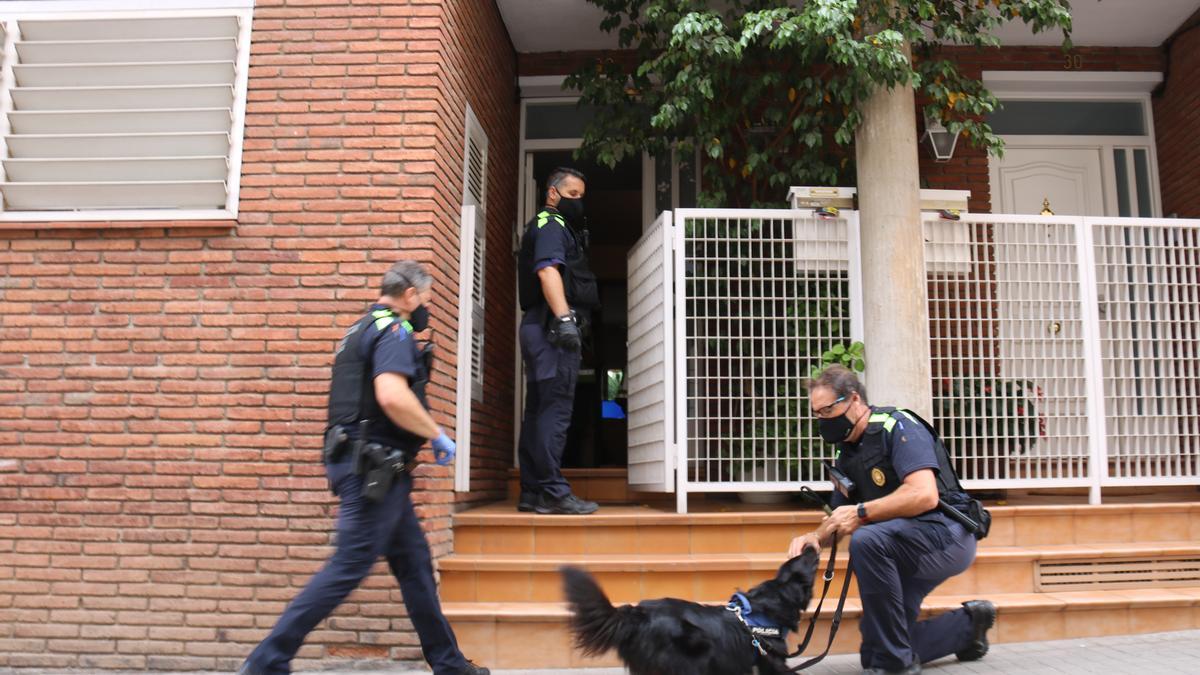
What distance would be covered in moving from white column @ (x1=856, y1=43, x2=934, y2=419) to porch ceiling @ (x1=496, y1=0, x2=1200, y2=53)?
2528mm

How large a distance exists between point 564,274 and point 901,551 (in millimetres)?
2766

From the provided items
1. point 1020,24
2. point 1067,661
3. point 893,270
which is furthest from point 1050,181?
point 1067,661

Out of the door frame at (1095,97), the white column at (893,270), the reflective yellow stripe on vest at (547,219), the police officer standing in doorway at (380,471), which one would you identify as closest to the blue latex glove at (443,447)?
the police officer standing in doorway at (380,471)

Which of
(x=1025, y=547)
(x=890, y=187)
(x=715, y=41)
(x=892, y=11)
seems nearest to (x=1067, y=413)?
(x=1025, y=547)

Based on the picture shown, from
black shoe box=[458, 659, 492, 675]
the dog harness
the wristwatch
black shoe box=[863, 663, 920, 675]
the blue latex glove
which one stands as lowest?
black shoe box=[863, 663, 920, 675]

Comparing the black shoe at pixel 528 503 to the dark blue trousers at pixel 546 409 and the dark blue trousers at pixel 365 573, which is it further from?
the dark blue trousers at pixel 365 573

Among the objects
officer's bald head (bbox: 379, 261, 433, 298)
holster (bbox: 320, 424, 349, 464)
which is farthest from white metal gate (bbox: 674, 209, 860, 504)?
holster (bbox: 320, 424, 349, 464)

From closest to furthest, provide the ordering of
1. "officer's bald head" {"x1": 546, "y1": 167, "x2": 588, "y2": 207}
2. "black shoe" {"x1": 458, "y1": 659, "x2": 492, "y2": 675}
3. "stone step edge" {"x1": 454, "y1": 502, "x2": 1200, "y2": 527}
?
"black shoe" {"x1": 458, "y1": 659, "x2": 492, "y2": 675} → "stone step edge" {"x1": 454, "y1": 502, "x2": 1200, "y2": 527} → "officer's bald head" {"x1": 546, "y1": 167, "x2": 588, "y2": 207}

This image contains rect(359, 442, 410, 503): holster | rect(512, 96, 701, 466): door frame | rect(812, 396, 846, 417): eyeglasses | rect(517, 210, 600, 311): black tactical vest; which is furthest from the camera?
rect(512, 96, 701, 466): door frame

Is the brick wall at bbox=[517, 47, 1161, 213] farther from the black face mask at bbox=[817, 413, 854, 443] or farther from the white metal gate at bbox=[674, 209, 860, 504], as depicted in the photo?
the black face mask at bbox=[817, 413, 854, 443]

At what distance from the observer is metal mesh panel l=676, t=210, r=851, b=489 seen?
575 cm

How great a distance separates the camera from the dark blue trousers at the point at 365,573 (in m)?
3.52

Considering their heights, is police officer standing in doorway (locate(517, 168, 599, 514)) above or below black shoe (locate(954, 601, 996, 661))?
above

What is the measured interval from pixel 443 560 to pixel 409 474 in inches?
52.8
